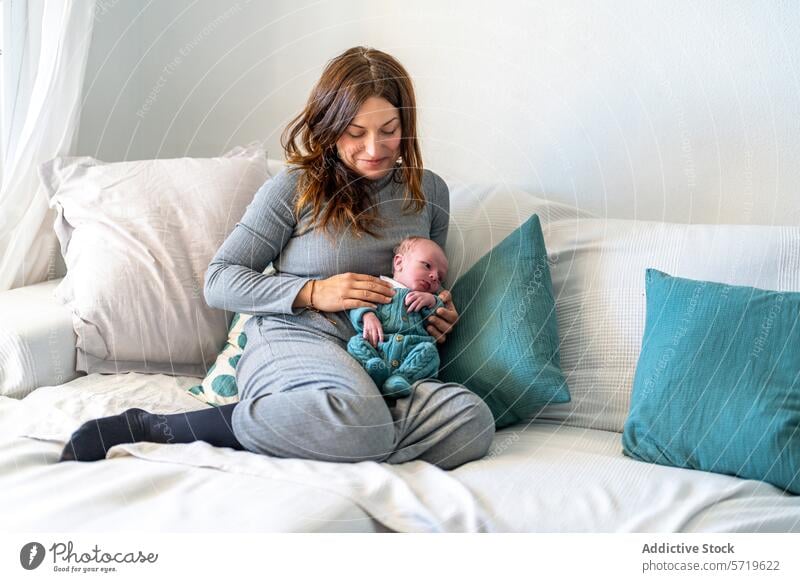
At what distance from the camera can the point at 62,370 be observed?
5.37 feet

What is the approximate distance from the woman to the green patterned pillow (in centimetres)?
5

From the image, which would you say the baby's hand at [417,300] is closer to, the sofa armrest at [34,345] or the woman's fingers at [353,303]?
the woman's fingers at [353,303]

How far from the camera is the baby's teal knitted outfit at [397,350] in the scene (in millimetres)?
1435

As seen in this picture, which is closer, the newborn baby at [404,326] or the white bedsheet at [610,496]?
the white bedsheet at [610,496]

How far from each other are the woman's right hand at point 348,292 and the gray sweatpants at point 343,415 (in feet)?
0.21

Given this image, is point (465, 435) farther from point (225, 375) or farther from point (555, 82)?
point (555, 82)

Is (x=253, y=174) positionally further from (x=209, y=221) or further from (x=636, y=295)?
(x=636, y=295)

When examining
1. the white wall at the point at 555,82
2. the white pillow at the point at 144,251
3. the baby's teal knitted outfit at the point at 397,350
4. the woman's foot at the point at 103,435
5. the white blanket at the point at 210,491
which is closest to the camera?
the white blanket at the point at 210,491

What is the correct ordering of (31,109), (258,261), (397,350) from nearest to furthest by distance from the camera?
1. (397,350)
2. (258,261)
3. (31,109)

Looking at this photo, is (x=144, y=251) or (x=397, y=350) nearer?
(x=397, y=350)

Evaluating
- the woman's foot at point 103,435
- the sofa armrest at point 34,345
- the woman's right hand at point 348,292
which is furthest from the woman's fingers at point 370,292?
the sofa armrest at point 34,345

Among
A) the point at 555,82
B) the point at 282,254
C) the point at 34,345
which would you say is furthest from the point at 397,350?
the point at 555,82

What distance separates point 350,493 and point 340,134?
0.62 m

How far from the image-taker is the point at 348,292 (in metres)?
1.49
